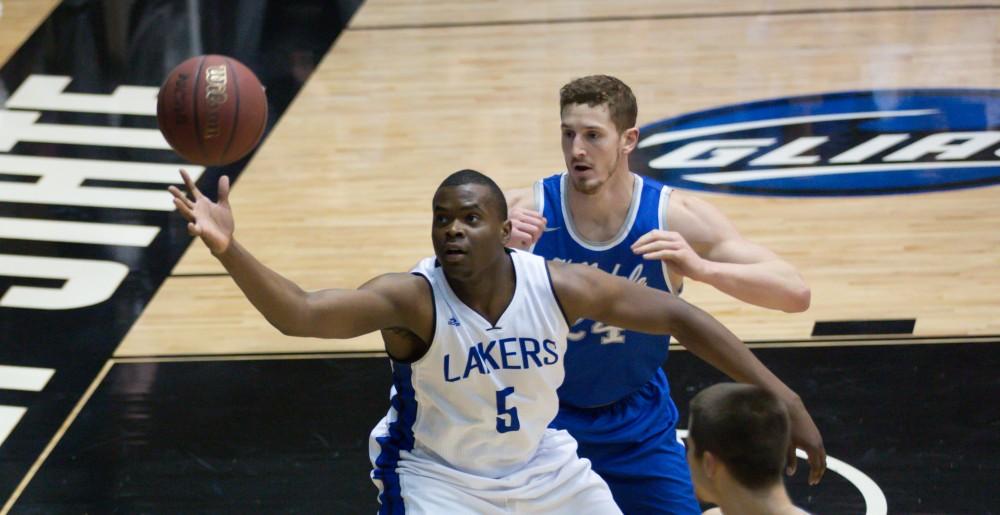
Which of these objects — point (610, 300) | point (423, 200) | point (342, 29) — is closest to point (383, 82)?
point (342, 29)

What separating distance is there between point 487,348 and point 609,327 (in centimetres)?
95

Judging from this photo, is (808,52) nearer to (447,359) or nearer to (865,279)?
(865,279)

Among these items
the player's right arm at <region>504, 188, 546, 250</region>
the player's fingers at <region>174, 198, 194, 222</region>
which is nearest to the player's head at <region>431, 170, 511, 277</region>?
the player's right arm at <region>504, 188, 546, 250</region>

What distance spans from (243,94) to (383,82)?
7.13 m

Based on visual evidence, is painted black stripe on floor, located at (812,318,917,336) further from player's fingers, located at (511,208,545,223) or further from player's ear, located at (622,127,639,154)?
player's fingers, located at (511,208,545,223)

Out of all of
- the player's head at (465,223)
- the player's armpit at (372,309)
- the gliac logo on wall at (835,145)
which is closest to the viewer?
the player's armpit at (372,309)

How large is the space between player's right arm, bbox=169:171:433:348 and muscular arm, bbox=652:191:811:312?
93 cm

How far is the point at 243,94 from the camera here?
5.66 meters

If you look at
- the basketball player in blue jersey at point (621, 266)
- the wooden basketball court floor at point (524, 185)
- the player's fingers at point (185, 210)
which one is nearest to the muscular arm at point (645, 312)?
the basketball player in blue jersey at point (621, 266)

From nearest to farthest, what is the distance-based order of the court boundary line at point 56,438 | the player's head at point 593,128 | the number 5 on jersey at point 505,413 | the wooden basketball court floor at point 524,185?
the number 5 on jersey at point 505,413
the player's head at point 593,128
the court boundary line at point 56,438
the wooden basketball court floor at point 524,185

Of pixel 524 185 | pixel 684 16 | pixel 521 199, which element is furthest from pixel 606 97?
pixel 684 16

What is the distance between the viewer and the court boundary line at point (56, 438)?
6863 mm

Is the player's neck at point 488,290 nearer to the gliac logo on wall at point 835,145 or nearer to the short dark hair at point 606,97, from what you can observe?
the short dark hair at point 606,97

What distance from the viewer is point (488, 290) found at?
192 inches
